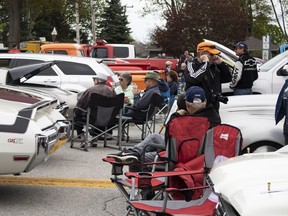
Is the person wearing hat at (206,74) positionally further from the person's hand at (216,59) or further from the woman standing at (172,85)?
the woman standing at (172,85)

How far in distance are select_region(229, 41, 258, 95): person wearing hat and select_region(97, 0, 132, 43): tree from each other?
53517 mm

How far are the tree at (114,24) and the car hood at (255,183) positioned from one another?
6054cm

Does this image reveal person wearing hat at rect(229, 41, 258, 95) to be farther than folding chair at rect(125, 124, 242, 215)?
Yes

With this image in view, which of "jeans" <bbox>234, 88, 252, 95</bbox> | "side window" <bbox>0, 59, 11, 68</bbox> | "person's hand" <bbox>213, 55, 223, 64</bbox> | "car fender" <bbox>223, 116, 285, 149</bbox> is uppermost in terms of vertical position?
"person's hand" <bbox>213, 55, 223, 64</bbox>

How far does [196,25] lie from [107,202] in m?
38.6

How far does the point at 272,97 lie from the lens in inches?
319

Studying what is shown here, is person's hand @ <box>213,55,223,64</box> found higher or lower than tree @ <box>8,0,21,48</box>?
lower

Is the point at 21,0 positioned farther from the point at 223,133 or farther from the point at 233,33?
the point at 223,133

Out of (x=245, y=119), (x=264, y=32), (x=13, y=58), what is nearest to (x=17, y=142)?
(x=245, y=119)

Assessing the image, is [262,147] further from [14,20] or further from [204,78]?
[14,20]

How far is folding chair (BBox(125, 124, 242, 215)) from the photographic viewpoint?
5055mm

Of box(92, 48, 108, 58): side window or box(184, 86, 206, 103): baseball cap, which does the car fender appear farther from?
box(92, 48, 108, 58): side window

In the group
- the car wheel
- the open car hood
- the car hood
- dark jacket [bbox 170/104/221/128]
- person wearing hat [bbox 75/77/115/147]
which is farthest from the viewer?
person wearing hat [bbox 75/77/115/147]

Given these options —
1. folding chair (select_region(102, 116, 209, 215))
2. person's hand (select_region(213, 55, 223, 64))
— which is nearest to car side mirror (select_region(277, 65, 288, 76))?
person's hand (select_region(213, 55, 223, 64))
